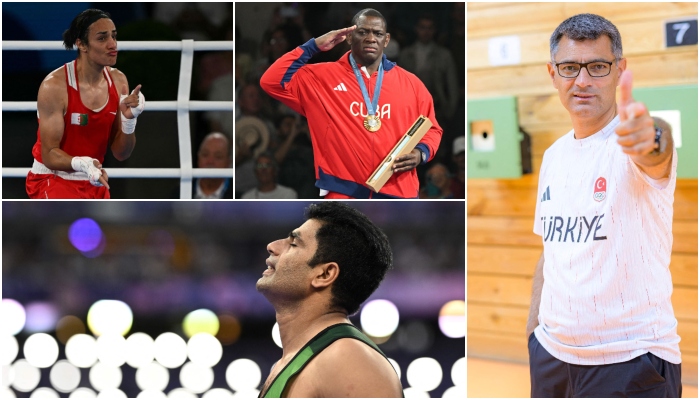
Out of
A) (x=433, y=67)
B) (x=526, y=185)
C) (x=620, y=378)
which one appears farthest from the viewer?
(x=526, y=185)

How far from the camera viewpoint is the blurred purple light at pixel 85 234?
287 cm

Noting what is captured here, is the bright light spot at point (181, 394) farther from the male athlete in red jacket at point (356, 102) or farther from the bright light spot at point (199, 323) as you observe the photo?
the male athlete in red jacket at point (356, 102)

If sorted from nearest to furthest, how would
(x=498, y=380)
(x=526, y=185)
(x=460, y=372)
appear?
(x=460, y=372) → (x=498, y=380) → (x=526, y=185)

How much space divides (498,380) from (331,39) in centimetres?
180

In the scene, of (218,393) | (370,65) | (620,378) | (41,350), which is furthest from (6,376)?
(620,378)

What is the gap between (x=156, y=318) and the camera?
294 cm

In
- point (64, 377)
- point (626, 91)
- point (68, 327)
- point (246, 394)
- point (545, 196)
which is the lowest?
point (246, 394)

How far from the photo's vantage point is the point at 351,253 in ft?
6.16

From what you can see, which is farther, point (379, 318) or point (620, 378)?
point (379, 318)

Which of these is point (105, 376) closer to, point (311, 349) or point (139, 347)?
point (139, 347)

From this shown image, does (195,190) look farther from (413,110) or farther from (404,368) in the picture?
(404,368)

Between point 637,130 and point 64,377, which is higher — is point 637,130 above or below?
above

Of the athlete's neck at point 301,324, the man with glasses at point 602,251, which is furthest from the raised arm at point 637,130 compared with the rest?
the athlete's neck at point 301,324

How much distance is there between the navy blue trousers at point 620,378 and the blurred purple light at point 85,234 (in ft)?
6.18
